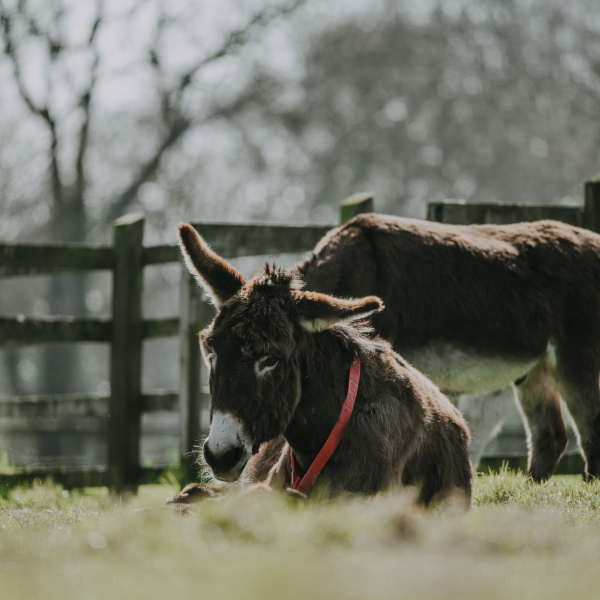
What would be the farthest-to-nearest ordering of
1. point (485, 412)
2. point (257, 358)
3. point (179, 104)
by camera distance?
point (179, 104) → point (485, 412) → point (257, 358)

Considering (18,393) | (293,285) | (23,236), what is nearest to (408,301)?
(293,285)

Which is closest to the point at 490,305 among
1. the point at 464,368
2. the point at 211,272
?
the point at 464,368

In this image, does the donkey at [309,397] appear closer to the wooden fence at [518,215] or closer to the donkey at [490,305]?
the donkey at [490,305]

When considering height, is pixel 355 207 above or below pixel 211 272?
above

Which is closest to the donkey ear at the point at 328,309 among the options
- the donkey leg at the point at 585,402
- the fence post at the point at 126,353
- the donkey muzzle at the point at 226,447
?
the donkey muzzle at the point at 226,447

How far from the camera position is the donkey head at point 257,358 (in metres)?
3.65

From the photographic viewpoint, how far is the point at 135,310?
7.48 m

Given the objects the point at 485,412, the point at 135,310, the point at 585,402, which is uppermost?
the point at 135,310

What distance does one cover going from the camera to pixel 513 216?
24.6 feet

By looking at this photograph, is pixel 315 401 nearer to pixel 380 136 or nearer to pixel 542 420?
pixel 542 420

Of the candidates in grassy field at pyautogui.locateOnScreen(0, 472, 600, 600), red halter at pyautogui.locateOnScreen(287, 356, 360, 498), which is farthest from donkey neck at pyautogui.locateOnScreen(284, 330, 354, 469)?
grassy field at pyautogui.locateOnScreen(0, 472, 600, 600)

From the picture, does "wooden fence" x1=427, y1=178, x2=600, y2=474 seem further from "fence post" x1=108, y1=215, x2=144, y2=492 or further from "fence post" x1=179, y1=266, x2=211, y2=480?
"fence post" x1=108, y1=215, x2=144, y2=492

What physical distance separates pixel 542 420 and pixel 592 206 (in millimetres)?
2268

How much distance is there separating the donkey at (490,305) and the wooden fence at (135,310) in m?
1.00
